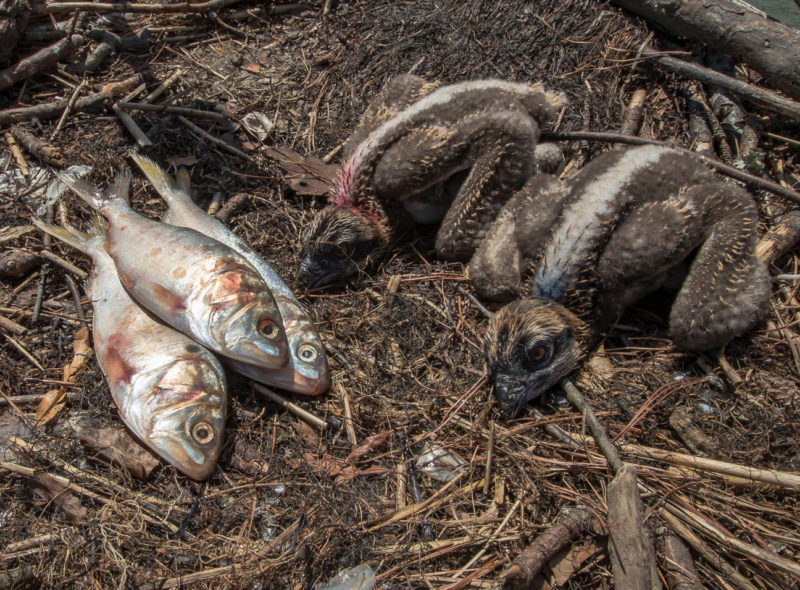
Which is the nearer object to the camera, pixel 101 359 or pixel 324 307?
pixel 101 359

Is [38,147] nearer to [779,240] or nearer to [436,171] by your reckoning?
[436,171]

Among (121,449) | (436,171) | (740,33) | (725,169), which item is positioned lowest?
(121,449)

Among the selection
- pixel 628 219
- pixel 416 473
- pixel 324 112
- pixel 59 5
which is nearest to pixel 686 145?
pixel 628 219

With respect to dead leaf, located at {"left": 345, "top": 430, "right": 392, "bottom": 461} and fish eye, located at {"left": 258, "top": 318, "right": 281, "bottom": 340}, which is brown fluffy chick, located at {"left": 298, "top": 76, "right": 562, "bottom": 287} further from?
dead leaf, located at {"left": 345, "top": 430, "right": 392, "bottom": 461}

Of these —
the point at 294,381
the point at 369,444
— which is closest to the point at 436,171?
the point at 294,381

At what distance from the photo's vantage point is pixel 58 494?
291 cm

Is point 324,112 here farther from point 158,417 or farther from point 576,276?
point 158,417

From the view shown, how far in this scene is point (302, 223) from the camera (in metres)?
4.23

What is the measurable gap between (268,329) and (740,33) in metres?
3.80

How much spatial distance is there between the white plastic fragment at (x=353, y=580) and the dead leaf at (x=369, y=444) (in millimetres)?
559

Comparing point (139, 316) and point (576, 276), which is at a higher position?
point (576, 276)

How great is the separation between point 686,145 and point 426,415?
2793 millimetres

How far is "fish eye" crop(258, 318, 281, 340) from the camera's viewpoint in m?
3.02

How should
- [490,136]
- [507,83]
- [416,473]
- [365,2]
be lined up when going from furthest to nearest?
1. [365,2]
2. [507,83]
3. [490,136]
4. [416,473]
